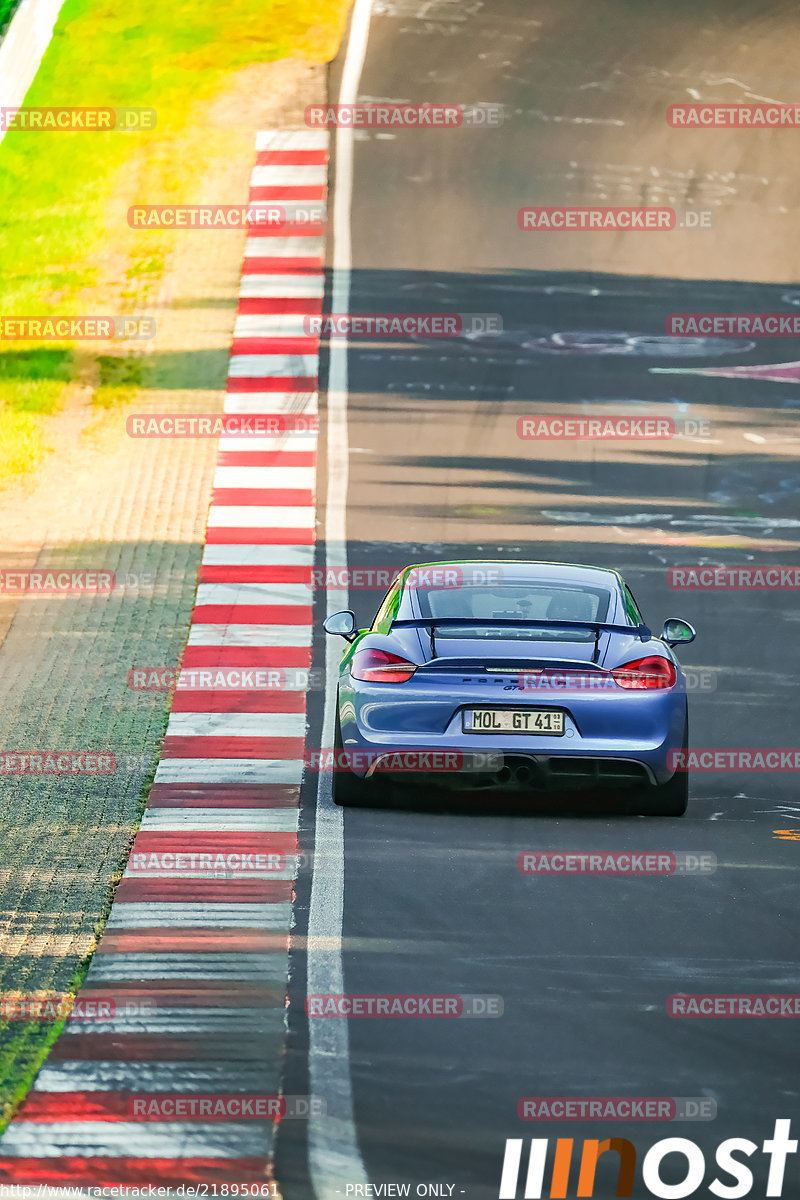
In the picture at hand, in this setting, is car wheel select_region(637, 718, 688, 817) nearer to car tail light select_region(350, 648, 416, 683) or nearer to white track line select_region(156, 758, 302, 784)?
car tail light select_region(350, 648, 416, 683)

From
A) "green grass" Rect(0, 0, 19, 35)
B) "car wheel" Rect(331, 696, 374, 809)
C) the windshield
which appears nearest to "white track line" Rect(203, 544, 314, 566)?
the windshield

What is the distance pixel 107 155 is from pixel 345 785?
75.5 feet

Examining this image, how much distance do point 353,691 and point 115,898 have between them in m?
1.70

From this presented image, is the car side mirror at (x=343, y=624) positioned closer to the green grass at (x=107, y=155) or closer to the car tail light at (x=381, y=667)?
the car tail light at (x=381, y=667)

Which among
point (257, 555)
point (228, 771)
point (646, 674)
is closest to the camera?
point (646, 674)

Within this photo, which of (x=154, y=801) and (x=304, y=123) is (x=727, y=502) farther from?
(x=304, y=123)

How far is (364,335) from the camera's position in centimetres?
2348

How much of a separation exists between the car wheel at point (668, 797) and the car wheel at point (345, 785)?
1.50 metres

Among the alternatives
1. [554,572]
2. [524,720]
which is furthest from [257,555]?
[524,720]

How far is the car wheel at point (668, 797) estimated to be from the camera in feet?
32.7

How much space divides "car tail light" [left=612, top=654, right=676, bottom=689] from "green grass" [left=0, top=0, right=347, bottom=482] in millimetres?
12689

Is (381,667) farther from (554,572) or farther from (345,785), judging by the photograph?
(554,572)

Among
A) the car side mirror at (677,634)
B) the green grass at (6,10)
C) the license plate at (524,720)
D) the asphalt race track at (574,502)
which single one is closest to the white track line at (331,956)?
the asphalt race track at (574,502)

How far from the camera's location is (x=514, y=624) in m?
9.94
